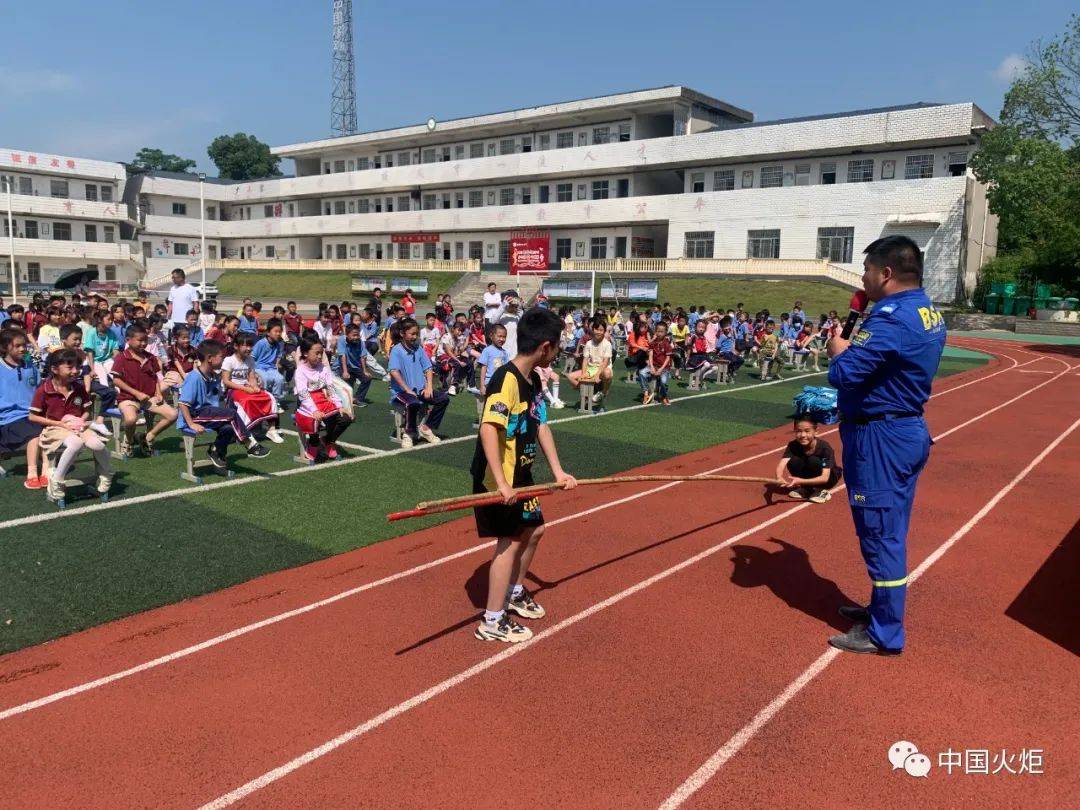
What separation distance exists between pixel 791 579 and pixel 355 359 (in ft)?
36.3

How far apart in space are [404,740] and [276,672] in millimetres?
1175

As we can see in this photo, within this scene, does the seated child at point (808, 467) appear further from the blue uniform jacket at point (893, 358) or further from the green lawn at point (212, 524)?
the blue uniform jacket at point (893, 358)

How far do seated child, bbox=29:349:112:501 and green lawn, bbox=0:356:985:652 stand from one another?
31 centimetres

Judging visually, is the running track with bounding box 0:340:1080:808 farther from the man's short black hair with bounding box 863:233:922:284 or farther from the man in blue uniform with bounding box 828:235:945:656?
the man's short black hair with bounding box 863:233:922:284

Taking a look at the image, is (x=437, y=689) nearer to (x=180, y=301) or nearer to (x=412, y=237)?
(x=180, y=301)

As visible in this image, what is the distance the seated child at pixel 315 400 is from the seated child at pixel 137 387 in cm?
169

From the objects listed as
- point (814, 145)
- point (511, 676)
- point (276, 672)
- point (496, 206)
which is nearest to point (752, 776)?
point (511, 676)

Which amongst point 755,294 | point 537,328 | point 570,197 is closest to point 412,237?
point 570,197

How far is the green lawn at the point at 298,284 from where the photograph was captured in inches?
2041

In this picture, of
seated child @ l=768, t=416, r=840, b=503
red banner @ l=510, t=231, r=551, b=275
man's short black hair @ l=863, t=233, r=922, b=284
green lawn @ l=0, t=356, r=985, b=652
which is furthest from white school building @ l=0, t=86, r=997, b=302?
man's short black hair @ l=863, t=233, r=922, b=284

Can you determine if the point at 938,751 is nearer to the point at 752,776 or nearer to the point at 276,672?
the point at 752,776

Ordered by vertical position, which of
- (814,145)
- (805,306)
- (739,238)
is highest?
(814,145)

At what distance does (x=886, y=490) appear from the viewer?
4.59m

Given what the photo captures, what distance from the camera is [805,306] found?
36.2 m
